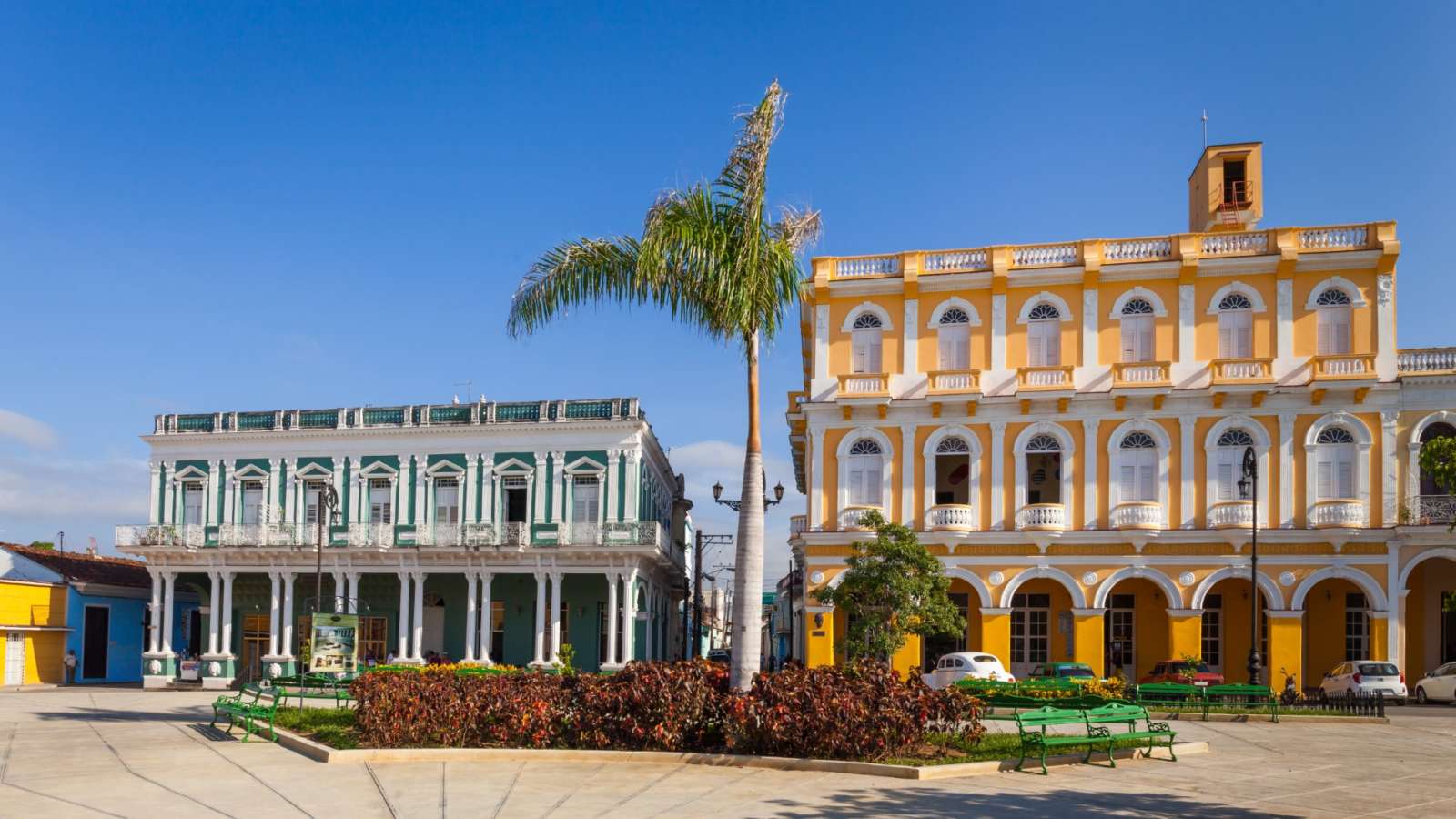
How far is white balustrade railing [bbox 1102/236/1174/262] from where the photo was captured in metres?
34.6

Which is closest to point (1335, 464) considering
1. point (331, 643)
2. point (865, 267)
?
point (865, 267)

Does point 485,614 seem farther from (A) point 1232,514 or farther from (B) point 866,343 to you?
(A) point 1232,514

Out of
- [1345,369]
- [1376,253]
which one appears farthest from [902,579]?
[1376,253]

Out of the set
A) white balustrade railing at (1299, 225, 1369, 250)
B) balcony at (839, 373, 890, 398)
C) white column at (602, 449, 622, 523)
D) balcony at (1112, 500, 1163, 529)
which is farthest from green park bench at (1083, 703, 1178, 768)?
white column at (602, 449, 622, 523)

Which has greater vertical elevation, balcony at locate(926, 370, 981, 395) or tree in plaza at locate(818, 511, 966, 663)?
balcony at locate(926, 370, 981, 395)

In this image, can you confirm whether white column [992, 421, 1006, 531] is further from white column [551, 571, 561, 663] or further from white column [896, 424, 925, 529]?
white column [551, 571, 561, 663]

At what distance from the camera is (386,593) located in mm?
43969

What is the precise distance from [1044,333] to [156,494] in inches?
1254

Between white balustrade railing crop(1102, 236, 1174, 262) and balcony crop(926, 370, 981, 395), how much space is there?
16.5 feet

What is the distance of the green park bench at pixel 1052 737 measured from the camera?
15.0 meters

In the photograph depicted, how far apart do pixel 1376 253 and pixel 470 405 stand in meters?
28.5

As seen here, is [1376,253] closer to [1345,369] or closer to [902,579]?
[1345,369]

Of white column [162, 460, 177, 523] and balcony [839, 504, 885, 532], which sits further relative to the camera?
white column [162, 460, 177, 523]

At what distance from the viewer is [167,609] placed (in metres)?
43.9
